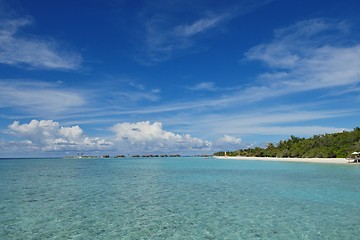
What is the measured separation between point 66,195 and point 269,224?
1778 cm

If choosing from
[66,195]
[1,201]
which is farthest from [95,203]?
[1,201]

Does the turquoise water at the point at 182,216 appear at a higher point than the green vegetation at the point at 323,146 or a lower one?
lower

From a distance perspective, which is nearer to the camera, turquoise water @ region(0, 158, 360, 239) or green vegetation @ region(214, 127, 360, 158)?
turquoise water @ region(0, 158, 360, 239)

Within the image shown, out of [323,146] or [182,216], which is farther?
[323,146]

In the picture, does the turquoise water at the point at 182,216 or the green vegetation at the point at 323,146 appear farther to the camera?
the green vegetation at the point at 323,146

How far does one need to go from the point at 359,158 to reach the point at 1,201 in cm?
8200

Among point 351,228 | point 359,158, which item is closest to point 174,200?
point 351,228

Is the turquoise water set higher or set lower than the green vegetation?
lower

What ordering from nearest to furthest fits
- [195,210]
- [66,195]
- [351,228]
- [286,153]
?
[351,228] < [195,210] < [66,195] < [286,153]

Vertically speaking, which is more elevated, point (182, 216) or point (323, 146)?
point (323, 146)

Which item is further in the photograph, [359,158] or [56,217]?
[359,158]

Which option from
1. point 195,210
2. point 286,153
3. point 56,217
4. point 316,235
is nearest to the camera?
point 316,235

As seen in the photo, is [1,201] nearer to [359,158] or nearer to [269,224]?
[269,224]

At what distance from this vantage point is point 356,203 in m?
21.3
